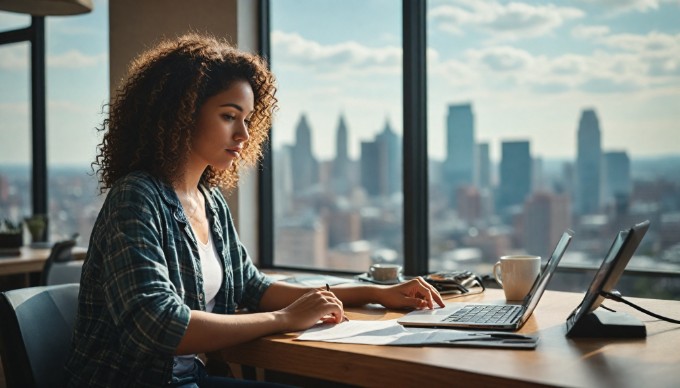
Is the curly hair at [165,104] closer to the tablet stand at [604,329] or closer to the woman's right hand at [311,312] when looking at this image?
the woman's right hand at [311,312]

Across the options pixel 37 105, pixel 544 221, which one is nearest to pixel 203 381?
pixel 544 221

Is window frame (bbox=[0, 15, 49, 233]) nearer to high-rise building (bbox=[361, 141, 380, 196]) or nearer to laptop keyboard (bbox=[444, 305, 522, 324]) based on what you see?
high-rise building (bbox=[361, 141, 380, 196])

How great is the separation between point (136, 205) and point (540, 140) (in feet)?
5.18

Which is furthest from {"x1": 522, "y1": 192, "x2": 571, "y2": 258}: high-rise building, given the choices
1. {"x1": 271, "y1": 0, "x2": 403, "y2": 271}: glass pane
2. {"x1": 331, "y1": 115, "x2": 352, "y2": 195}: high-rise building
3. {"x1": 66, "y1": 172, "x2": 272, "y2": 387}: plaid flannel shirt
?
{"x1": 66, "y1": 172, "x2": 272, "y2": 387}: plaid flannel shirt

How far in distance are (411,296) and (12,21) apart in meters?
3.56

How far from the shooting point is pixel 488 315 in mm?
1770

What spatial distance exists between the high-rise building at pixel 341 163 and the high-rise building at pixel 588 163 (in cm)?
96

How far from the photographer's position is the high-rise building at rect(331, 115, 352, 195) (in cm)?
315

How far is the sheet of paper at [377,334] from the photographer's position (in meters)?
1.54

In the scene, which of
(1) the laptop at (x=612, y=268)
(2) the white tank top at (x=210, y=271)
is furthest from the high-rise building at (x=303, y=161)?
(1) the laptop at (x=612, y=268)

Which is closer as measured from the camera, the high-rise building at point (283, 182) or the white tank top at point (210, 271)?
the white tank top at point (210, 271)

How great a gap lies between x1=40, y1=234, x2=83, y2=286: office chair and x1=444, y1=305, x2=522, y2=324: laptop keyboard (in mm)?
2134

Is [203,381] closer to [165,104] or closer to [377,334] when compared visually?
[377,334]

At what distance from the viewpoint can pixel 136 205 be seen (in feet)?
5.30
